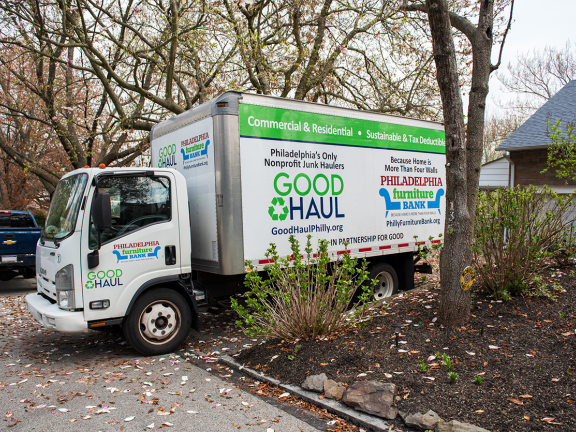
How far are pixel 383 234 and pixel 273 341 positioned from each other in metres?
3.10

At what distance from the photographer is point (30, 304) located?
5836 mm

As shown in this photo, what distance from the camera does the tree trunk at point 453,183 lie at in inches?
196

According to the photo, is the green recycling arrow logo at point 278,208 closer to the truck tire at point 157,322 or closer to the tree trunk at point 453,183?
the truck tire at point 157,322

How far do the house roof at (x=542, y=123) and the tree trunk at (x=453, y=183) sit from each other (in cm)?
1003

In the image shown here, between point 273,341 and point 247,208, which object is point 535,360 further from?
point 247,208

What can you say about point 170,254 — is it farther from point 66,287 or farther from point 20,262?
point 20,262

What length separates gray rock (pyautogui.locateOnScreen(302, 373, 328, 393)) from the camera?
4258 mm

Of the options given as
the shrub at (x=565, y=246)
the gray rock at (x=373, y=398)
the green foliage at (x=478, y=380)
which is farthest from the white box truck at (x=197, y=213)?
the green foliage at (x=478, y=380)

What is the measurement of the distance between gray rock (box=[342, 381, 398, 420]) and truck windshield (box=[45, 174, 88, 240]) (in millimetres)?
Answer: 3648

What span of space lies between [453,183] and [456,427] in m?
2.64

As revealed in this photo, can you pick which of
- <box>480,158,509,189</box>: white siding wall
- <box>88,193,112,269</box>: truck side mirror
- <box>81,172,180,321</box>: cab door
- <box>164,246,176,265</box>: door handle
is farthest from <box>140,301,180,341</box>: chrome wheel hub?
<box>480,158,509,189</box>: white siding wall

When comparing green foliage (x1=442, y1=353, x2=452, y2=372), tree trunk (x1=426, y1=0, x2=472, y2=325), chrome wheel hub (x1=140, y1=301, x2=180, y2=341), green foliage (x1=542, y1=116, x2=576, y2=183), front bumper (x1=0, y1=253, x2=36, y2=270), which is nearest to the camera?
green foliage (x1=442, y1=353, x2=452, y2=372)

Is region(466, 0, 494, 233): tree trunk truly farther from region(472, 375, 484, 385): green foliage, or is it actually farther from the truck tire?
the truck tire

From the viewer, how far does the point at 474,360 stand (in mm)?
4188
